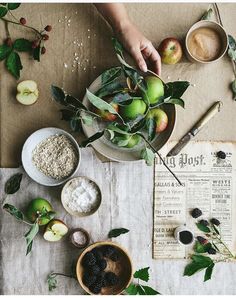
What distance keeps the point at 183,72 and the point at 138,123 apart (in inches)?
10.1

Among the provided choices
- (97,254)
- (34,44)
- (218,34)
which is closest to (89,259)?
(97,254)

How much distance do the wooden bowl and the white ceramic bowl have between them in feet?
0.71

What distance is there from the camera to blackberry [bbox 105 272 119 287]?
1.36 m

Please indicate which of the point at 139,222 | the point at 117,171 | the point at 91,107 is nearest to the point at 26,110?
the point at 91,107

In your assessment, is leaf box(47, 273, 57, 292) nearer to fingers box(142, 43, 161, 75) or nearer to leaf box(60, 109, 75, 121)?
leaf box(60, 109, 75, 121)

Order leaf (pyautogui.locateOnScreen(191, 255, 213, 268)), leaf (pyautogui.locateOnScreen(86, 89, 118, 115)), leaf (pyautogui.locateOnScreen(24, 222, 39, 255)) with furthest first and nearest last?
leaf (pyautogui.locateOnScreen(191, 255, 213, 268)) → leaf (pyautogui.locateOnScreen(24, 222, 39, 255)) → leaf (pyautogui.locateOnScreen(86, 89, 118, 115))

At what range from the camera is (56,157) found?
4.42 ft

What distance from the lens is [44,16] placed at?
1.39 metres

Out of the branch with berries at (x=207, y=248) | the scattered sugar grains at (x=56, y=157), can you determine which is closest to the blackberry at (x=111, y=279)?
the branch with berries at (x=207, y=248)

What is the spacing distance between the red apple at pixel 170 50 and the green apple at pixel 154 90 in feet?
0.37

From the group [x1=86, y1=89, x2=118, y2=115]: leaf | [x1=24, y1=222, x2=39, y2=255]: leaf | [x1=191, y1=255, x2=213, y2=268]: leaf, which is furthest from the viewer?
[x1=191, y1=255, x2=213, y2=268]: leaf

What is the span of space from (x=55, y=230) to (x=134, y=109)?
0.42 metres

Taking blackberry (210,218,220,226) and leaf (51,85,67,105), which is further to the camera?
blackberry (210,218,220,226)

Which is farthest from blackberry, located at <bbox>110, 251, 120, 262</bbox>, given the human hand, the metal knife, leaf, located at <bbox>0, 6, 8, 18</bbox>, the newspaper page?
leaf, located at <bbox>0, 6, 8, 18</bbox>
